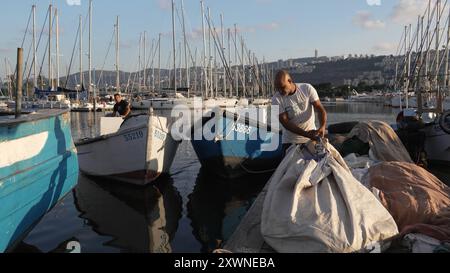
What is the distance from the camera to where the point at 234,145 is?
11.2m

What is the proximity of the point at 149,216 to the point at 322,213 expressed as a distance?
4.61m

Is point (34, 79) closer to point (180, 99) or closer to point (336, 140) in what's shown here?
point (180, 99)

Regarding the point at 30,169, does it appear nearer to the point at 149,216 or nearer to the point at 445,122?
the point at 149,216

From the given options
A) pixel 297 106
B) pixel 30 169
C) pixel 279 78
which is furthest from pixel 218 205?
pixel 30 169

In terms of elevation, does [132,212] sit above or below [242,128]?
below

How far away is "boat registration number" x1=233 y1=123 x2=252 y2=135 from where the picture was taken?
11164mm

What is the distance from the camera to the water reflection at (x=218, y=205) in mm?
7055

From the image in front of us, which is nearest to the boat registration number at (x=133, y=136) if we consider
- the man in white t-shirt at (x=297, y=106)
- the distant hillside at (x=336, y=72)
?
the man in white t-shirt at (x=297, y=106)

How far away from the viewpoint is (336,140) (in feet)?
36.9

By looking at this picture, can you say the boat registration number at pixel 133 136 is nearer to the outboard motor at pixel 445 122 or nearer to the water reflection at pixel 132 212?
the water reflection at pixel 132 212

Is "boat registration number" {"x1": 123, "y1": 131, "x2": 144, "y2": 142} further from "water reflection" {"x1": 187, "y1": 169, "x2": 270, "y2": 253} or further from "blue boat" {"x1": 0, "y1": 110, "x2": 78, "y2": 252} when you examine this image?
Answer: "blue boat" {"x1": 0, "y1": 110, "x2": 78, "y2": 252}

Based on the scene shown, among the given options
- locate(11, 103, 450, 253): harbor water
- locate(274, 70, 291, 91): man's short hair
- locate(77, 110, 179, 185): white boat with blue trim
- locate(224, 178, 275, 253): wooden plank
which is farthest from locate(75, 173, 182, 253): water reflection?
locate(274, 70, 291, 91): man's short hair

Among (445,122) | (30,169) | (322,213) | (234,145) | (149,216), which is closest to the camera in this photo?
(322,213)

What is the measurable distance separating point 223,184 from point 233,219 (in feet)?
9.90
